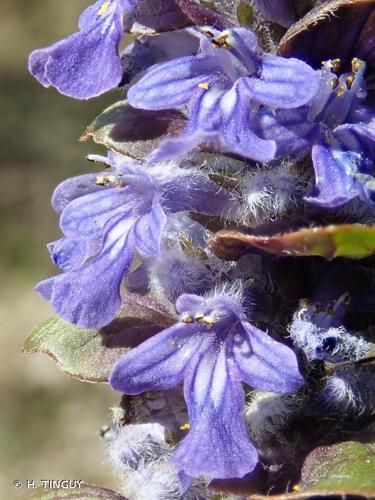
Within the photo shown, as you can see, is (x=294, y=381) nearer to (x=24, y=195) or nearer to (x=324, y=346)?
(x=324, y=346)

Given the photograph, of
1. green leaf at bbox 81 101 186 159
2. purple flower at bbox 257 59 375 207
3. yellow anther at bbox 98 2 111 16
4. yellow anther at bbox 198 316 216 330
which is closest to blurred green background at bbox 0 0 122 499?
green leaf at bbox 81 101 186 159

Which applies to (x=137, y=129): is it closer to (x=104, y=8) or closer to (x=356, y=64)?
(x=104, y=8)

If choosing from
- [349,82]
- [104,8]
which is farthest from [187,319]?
[104,8]

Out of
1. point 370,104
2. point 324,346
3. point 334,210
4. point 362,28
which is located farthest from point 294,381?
point 362,28

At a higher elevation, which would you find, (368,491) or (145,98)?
(145,98)

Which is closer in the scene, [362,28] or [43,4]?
[362,28]

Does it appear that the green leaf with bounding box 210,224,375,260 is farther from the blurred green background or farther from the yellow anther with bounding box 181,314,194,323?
the blurred green background

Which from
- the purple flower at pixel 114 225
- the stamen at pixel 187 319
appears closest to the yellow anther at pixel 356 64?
the purple flower at pixel 114 225

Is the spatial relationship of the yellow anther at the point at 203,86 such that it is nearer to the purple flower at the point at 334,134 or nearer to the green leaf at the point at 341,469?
the purple flower at the point at 334,134
